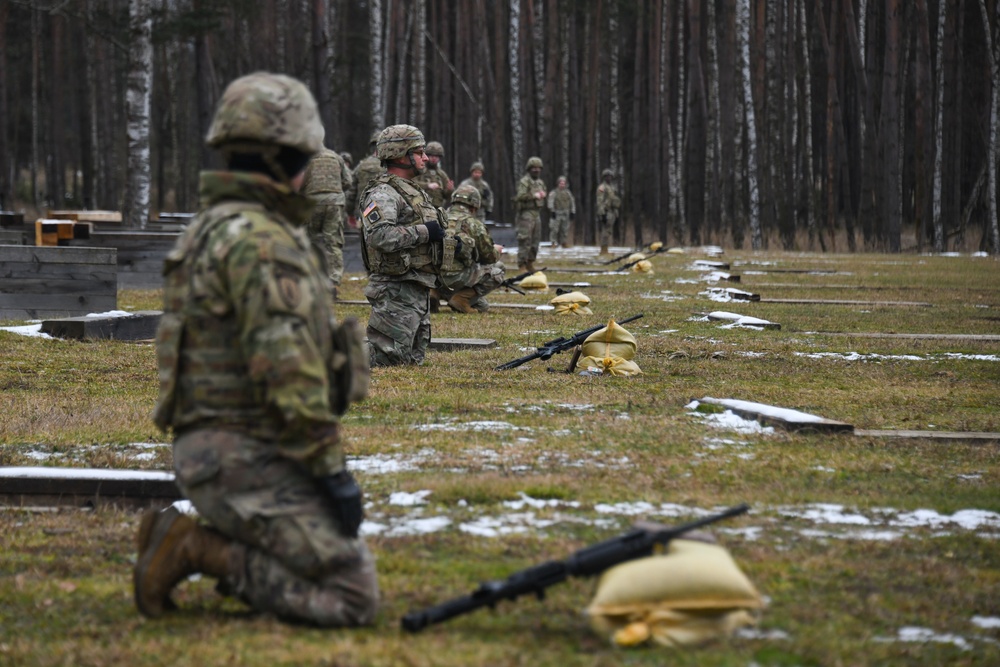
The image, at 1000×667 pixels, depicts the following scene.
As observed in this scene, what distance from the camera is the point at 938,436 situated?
7273 millimetres

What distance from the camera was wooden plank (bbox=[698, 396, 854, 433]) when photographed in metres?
7.35

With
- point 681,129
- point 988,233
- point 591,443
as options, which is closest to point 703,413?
point 591,443

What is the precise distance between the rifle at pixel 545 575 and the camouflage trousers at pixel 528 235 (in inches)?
761

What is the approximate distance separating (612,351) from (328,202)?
26.3ft

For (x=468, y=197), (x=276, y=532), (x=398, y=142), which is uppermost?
(x=398, y=142)

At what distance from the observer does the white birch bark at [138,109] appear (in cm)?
2162

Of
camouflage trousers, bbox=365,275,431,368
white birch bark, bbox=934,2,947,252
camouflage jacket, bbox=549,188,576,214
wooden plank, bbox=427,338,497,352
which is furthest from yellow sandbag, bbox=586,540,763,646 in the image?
camouflage jacket, bbox=549,188,576,214

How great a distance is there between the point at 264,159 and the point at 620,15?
1925 inches

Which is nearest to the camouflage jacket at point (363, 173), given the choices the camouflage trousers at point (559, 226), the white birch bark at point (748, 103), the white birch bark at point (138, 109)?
the white birch bark at point (138, 109)

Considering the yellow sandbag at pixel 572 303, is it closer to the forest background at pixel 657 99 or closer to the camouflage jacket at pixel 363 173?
the camouflage jacket at pixel 363 173

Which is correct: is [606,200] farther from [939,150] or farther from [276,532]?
[276,532]

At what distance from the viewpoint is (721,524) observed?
17.4 feet

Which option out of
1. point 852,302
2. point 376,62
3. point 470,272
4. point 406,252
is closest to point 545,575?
point 406,252

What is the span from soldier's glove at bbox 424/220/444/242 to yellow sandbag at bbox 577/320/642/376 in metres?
1.40
